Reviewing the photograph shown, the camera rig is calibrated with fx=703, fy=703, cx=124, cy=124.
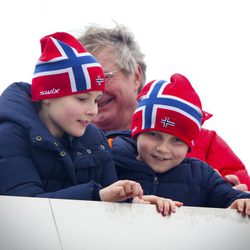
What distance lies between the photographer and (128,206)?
1570 mm

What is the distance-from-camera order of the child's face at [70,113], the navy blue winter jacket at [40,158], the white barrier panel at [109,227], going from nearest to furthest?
the white barrier panel at [109,227] → the navy blue winter jacket at [40,158] → the child's face at [70,113]

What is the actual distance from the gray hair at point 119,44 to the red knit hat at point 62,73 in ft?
4.17

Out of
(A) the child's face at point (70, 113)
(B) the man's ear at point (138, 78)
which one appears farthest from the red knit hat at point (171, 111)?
(B) the man's ear at point (138, 78)

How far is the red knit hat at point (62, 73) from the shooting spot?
217 cm

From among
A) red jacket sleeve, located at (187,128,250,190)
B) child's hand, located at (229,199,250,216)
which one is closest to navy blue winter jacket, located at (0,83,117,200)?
child's hand, located at (229,199,250,216)

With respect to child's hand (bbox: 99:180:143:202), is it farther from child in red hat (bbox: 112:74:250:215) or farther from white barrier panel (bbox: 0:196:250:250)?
child in red hat (bbox: 112:74:250:215)

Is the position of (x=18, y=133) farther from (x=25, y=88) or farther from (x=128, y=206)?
(x=128, y=206)

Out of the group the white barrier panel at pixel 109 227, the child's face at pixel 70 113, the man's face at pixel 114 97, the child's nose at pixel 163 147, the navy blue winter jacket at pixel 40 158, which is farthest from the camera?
the man's face at pixel 114 97

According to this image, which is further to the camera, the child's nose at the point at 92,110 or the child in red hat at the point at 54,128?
the child's nose at the point at 92,110

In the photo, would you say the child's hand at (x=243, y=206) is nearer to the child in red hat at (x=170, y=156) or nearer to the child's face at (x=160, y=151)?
the child in red hat at (x=170, y=156)

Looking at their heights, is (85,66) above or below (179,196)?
above

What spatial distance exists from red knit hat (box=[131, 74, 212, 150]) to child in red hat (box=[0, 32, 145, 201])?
199mm

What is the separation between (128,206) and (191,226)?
203mm

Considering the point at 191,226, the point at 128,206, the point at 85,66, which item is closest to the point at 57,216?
the point at 128,206
